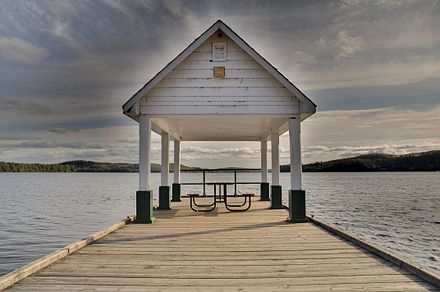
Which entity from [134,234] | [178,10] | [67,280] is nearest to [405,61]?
[178,10]

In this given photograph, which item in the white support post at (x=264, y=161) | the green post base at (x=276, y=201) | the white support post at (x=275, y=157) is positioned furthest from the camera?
the white support post at (x=264, y=161)

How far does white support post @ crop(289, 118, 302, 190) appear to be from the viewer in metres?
9.43

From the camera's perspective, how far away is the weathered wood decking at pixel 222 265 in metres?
4.37

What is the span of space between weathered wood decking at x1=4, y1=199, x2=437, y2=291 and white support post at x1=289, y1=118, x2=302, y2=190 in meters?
1.59

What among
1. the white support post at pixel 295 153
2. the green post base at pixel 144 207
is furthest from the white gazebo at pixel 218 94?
the white support post at pixel 295 153

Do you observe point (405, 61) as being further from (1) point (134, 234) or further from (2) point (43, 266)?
(2) point (43, 266)

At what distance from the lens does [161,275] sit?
480 cm

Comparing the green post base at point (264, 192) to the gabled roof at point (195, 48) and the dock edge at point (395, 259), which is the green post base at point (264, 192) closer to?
the gabled roof at point (195, 48)

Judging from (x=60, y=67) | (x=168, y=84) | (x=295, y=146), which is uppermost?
(x=60, y=67)

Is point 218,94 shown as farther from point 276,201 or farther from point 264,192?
point 264,192

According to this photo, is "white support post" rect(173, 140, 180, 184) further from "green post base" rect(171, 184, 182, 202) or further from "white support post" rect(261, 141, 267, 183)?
"white support post" rect(261, 141, 267, 183)

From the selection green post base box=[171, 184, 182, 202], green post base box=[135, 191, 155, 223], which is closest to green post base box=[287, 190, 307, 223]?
green post base box=[135, 191, 155, 223]

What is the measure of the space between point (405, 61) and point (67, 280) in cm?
1254

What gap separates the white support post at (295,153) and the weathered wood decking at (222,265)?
159 centimetres
